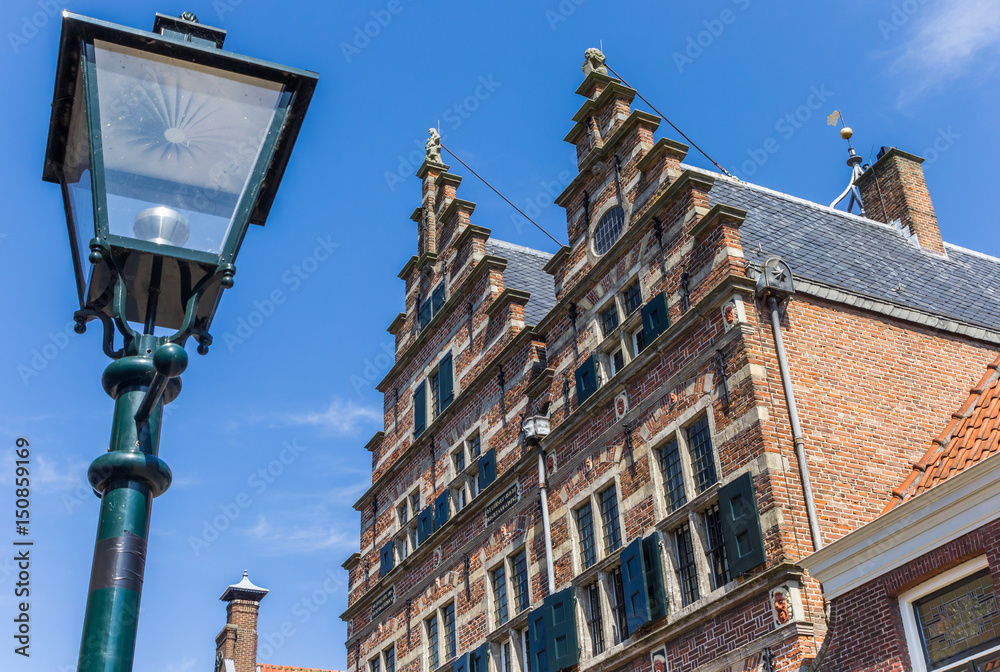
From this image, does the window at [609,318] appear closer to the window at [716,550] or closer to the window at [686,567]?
the window at [686,567]

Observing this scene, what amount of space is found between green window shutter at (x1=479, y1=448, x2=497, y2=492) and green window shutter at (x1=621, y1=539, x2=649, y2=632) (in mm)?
4142

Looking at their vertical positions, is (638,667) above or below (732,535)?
below

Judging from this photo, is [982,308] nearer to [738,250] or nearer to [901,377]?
[901,377]

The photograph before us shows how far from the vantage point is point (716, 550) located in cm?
1170

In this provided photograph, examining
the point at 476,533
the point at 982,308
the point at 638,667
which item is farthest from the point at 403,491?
the point at 982,308

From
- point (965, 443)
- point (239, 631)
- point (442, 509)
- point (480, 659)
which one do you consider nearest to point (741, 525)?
point (965, 443)

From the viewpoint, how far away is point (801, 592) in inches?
413

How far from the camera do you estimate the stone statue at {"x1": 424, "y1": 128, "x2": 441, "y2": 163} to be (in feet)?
77.0

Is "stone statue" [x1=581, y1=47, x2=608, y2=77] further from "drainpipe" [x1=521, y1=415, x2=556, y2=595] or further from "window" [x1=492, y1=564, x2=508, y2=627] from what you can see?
"window" [x1=492, y1=564, x2=508, y2=627]

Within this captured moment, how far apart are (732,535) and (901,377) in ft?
12.0

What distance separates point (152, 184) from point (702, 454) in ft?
31.9

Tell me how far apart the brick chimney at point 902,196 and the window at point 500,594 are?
9564 millimetres

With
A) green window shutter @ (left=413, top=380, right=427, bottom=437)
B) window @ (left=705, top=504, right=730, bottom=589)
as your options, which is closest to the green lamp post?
window @ (left=705, top=504, right=730, bottom=589)

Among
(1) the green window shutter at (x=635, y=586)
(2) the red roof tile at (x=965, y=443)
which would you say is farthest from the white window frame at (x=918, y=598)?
(1) the green window shutter at (x=635, y=586)
